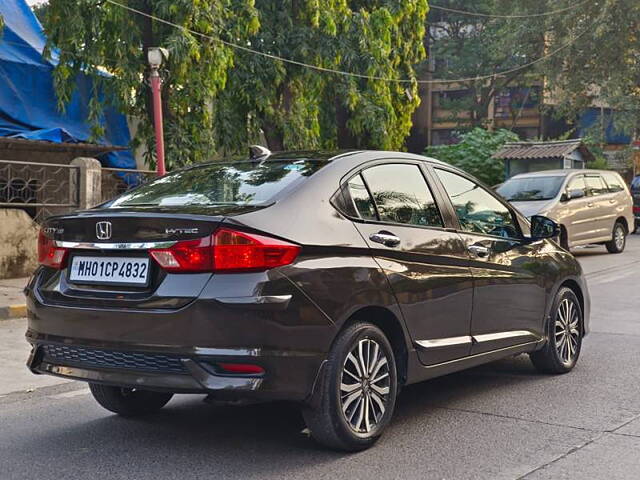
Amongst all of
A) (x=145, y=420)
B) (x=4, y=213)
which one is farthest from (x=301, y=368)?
(x=4, y=213)

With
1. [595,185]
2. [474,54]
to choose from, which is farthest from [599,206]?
[474,54]

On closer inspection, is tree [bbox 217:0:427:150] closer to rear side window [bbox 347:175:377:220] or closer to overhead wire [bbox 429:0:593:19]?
overhead wire [bbox 429:0:593:19]

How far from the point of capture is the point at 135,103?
55.8 ft

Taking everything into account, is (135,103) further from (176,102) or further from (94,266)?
(94,266)

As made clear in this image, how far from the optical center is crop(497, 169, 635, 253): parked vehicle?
53.1ft

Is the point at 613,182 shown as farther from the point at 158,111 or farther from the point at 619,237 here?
the point at 158,111

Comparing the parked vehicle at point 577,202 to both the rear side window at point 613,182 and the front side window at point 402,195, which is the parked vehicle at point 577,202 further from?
the front side window at point 402,195

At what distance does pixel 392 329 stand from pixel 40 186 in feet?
35.3

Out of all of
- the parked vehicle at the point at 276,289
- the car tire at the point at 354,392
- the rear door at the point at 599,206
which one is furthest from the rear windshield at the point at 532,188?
the car tire at the point at 354,392

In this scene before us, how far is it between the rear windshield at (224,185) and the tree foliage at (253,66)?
34.5 feet

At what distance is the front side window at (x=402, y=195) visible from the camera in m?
4.97

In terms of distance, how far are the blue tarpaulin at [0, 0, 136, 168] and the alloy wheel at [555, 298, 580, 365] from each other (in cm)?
1274

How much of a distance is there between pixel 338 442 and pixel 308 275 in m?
0.86

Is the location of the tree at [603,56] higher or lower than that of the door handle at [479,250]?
higher
